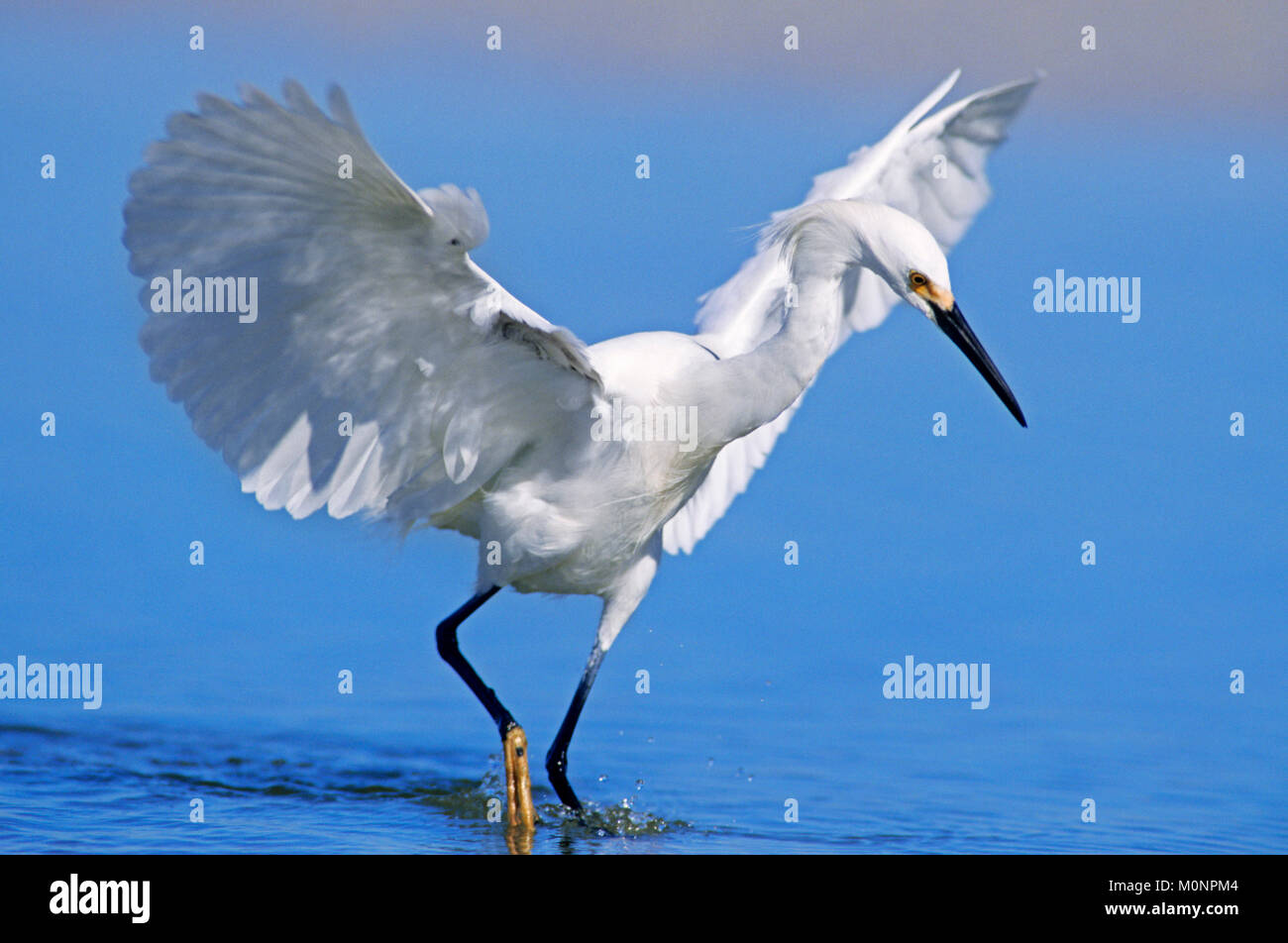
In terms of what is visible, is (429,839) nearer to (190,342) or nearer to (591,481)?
(591,481)

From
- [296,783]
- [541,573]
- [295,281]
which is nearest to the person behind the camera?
[295,281]

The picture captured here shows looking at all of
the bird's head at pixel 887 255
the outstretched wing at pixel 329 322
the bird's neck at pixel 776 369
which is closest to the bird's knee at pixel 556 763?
the outstretched wing at pixel 329 322

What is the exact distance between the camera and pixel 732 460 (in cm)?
904

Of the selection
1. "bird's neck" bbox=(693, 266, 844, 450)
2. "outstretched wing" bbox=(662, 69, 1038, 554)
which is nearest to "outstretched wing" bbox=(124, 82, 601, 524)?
"bird's neck" bbox=(693, 266, 844, 450)

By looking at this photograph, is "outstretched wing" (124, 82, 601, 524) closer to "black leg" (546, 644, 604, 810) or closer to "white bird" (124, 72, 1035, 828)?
"white bird" (124, 72, 1035, 828)

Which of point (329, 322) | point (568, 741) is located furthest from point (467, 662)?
point (329, 322)

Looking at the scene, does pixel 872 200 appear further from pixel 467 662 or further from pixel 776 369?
pixel 467 662

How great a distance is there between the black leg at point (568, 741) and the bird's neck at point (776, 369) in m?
1.49

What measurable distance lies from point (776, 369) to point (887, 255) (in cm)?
70

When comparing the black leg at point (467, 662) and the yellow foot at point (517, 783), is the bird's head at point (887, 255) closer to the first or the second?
the black leg at point (467, 662)

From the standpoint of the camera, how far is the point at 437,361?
6934mm

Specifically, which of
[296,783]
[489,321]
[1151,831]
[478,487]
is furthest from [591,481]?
[1151,831]

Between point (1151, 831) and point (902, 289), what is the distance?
324 cm

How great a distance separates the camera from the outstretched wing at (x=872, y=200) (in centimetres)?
879
